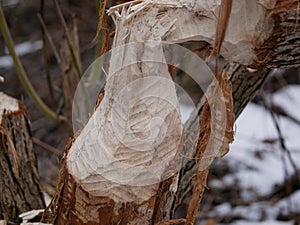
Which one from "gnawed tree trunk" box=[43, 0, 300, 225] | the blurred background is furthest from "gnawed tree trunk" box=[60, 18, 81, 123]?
"gnawed tree trunk" box=[43, 0, 300, 225]

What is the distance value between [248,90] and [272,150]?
1.40 meters

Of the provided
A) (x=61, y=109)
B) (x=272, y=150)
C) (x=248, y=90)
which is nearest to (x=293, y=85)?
(x=272, y=150)

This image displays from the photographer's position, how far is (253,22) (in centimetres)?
72

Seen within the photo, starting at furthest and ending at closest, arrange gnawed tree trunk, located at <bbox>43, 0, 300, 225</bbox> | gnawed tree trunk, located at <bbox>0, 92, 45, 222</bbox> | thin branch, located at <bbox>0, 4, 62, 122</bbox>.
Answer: thin branch, located at <bbox>0, 4, 62, 122</bbox> < gnawed tree trunk, located at <bbox>0, 92, 45, 222</bbox> < gnawed tree trunk, located at <bbox>43, 0, 300, 225</bbox>

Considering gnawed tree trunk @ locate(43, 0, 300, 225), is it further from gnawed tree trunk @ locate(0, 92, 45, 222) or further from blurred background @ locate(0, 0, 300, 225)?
blurred background @ locate(0, 0, 300, 225)

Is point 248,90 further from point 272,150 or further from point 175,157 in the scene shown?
point 272,150

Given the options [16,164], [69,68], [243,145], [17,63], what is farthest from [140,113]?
[243,145]

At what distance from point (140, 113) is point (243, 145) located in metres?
1.89

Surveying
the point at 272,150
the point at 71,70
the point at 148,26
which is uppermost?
the point at 148,26

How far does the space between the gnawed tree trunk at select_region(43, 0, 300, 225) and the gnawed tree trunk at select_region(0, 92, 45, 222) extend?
0.30 metres

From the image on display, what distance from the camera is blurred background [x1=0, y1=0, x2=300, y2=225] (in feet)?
A: 7.59

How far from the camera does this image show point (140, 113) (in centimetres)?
80

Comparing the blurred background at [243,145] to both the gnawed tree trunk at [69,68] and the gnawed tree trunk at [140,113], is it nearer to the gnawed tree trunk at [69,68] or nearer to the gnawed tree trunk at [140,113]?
the gnawed tree trunk at [69,68]

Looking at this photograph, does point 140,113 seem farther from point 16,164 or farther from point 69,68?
point 69,68
